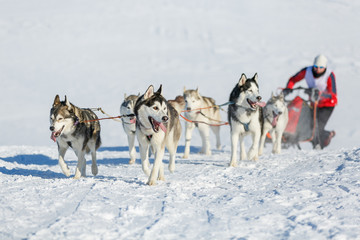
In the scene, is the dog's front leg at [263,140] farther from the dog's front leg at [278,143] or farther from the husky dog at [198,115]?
the husky dog at [198,115]

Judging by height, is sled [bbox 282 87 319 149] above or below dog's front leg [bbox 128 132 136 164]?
above

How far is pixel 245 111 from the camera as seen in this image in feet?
17.3

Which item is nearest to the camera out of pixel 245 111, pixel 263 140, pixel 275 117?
pixel 245 111

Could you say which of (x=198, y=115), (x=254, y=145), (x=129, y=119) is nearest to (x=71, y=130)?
(x=129, y=119)

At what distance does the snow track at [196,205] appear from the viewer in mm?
2680

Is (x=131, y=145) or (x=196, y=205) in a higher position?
(x=131, y=145)

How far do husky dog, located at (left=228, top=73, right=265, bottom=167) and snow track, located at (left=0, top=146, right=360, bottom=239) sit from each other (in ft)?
1.69

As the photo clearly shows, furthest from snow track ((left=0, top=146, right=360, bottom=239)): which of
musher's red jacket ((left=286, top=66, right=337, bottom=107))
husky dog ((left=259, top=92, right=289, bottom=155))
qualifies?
musher's red jacket ((left=286, top=66, right=337, bottom=107))

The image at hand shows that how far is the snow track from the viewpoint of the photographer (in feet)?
8.79

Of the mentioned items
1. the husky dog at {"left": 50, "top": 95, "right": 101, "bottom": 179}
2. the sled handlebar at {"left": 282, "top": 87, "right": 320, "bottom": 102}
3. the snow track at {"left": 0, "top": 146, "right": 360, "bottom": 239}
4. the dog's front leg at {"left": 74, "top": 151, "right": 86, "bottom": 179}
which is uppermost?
the sled handlebar at {"left": 282, "top": 87, "right": 320, "bottom": 102}

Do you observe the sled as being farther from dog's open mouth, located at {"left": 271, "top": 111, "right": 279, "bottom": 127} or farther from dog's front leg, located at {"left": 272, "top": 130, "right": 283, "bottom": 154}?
dog's open mouth, located at {"left": 271, "top": 111, "right": 279, "bottom": 127}

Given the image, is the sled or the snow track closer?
the snow track

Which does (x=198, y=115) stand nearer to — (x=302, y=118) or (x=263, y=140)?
(x=263, y=140)

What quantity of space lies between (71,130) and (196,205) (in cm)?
176
